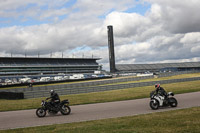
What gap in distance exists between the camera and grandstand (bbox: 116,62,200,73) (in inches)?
4461

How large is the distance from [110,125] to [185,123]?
2.64 metres

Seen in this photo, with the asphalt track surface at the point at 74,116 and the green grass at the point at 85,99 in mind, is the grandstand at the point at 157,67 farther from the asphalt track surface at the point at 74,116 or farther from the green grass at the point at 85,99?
the asphalt track surface at the point at 74,116

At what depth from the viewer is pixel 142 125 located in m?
8.62

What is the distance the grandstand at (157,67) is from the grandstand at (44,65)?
56.1 feet

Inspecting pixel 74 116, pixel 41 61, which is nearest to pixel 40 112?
pixel 74 116

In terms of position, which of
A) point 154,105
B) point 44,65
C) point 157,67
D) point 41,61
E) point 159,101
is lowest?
point 154,105

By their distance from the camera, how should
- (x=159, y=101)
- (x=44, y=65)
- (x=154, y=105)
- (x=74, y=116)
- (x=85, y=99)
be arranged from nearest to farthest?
(x=74, y=116) → (x=154, y=105) → (x=159, y=101) → (x=85, y=99) → (x=44, y=65)

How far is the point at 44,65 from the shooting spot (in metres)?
110

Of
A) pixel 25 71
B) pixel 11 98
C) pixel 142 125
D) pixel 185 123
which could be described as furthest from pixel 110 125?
pixel 25 71

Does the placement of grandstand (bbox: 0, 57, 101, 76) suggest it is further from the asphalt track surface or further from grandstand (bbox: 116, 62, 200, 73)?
the asphalt track surface

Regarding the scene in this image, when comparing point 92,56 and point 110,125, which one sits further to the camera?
point 92,56

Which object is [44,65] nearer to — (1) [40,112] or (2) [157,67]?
(2) [157,67]

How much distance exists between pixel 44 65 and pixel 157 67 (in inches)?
2198

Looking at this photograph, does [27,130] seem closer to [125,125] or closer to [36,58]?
[125,125]
